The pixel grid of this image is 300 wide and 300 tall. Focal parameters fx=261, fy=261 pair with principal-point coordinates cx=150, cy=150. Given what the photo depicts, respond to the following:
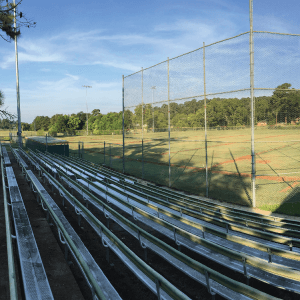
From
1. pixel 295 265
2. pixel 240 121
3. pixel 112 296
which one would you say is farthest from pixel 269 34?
pixel 112 296

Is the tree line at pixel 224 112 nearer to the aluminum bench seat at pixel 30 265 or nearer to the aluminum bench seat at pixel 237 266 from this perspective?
the aluminum bench seat at pixel 237 266

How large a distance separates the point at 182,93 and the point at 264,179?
6.68m

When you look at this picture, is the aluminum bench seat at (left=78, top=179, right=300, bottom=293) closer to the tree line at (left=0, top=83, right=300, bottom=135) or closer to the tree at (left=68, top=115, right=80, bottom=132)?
the tree line at (left=0, top=83, right=300, bottom=135)

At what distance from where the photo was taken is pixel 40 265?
343 centimetres

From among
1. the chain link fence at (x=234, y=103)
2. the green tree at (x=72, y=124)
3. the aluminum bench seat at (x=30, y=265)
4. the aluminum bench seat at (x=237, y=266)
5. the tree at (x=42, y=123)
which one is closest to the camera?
the aluminum bench seat at (x=30, y=265)

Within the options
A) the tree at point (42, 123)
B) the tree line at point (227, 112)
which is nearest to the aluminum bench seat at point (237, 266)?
the tree line at point (227, 112)

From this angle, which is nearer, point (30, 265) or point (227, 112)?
point (30, 265)

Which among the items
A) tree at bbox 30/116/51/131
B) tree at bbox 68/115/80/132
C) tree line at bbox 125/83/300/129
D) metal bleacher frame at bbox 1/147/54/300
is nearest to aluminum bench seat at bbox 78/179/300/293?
metal bleacher frame at bbox 1/147/54/300

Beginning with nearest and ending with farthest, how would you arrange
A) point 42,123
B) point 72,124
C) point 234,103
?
point 234,103 → point 72,124 → point 42,123

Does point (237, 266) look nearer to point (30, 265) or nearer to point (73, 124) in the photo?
point (30, 265)

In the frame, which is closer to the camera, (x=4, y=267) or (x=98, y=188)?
(x=4, y=267)

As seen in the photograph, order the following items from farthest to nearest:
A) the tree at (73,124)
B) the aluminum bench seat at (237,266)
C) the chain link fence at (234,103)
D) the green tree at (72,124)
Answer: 1. the tree at (73,124)
2. the green tree at (72,124)
3. the chain link fence at (234,103)
4. the aluminum bench seat at (237,266)

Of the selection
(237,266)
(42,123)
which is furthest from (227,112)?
(42,123)

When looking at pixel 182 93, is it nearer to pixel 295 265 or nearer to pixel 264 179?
pixel 264 179
